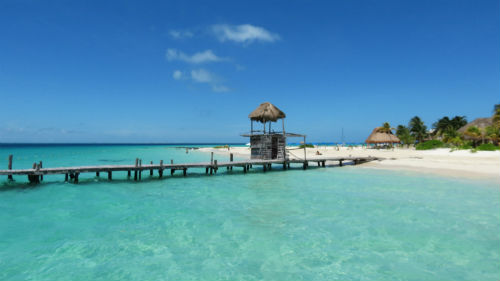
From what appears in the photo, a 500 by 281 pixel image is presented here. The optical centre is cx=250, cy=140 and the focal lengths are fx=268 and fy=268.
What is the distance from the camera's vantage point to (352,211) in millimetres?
11578

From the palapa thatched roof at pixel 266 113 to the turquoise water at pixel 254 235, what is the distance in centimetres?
1261

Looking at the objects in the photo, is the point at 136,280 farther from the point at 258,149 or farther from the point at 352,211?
the point at 258,149

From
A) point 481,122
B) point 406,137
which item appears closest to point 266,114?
point 481,122

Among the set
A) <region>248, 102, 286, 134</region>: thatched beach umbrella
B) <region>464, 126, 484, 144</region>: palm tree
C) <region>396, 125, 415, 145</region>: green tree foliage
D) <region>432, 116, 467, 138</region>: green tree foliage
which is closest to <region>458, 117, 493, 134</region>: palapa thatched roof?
<region>464, 126, 484, 144</region>: palm tree

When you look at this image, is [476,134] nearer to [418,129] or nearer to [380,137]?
[380,137]

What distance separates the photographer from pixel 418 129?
62625mm

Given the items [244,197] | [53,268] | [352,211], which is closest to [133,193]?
[244,197]

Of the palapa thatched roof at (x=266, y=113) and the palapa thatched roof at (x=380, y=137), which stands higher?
the palapa thatched roof at (x=266, y=113)

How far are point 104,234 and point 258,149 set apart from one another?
66.5 feet

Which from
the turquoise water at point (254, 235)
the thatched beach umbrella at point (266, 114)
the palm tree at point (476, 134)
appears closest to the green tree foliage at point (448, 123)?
the palm tree at point (476, 134)

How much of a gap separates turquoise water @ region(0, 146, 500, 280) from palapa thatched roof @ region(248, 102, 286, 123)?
12605 mm

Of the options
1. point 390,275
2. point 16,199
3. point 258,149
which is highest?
point 258,149

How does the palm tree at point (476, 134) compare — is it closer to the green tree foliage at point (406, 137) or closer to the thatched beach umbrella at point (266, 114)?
the green tree foliage at point (406, 137)

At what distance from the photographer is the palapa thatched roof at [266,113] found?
2725cm
